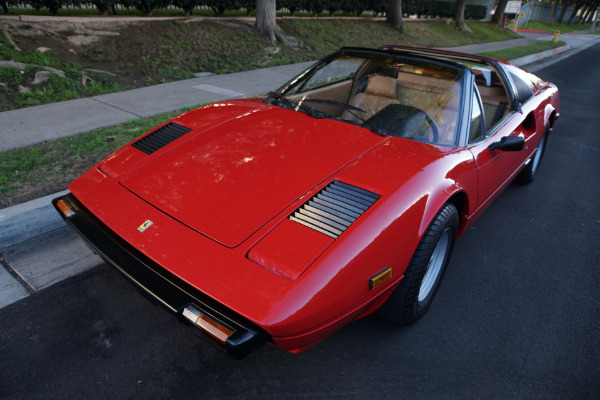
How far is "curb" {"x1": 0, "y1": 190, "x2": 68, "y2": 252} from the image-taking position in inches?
106

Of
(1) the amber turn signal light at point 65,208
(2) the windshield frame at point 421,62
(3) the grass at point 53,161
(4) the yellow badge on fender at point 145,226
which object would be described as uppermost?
(2) the windshield frame at point 421,62

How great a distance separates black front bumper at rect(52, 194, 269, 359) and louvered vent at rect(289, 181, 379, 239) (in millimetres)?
523

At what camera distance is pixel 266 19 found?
31.8 ft

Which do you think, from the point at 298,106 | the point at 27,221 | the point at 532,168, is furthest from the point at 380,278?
the point at 532,168

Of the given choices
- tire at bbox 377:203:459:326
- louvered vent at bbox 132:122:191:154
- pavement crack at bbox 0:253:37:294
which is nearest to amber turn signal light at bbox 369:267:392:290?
tire at bbox 377:203:459:326

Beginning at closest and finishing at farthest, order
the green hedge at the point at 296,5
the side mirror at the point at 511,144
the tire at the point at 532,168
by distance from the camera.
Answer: the side mirror at the point at 511,144 < the tire at the point at 532,168 < the green hedge at the point at 296,5

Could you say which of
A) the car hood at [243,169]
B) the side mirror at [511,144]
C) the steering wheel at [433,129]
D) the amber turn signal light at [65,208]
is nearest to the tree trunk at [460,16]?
the side mirror at [511,144]

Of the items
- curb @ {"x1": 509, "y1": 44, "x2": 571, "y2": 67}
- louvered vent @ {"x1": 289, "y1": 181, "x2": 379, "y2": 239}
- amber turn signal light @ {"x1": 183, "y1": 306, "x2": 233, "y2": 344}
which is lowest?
curb @ {"x1": 509, "y1": 44, "x2": 571, "y2": 67}

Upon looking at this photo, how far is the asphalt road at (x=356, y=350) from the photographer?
1.88 m

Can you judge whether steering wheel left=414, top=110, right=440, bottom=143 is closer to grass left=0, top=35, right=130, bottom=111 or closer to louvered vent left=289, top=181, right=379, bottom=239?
louvered vent left=289, top=181, right=379, bottom=239

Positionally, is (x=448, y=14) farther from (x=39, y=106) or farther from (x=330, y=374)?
(x=330, y=374)

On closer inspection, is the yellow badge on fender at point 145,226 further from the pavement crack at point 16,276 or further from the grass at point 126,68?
the grass at point 126,68

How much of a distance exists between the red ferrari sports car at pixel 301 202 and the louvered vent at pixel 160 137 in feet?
0.05

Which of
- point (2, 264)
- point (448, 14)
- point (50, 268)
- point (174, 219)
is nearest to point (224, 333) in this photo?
point (174, 219)
